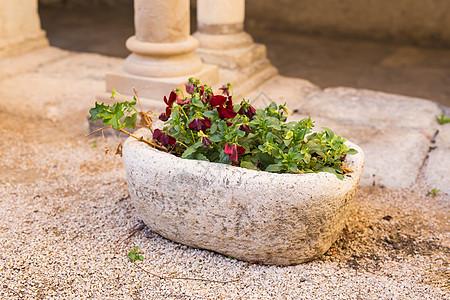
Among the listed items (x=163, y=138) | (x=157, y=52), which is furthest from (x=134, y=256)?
(x=157, y=52)

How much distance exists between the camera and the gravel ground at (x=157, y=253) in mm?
2195

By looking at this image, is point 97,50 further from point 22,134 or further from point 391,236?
point 391,236

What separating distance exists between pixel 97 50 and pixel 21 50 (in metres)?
1.42

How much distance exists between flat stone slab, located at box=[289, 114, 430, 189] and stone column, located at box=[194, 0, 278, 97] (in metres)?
0.91

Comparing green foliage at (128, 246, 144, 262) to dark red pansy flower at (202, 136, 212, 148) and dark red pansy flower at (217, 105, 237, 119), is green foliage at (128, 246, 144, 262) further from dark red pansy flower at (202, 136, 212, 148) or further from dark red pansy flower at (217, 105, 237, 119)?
dark red pansy flower at (217, 105, 237, 119)

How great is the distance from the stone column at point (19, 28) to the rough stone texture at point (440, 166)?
174 inches

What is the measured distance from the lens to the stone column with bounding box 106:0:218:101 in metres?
3.61

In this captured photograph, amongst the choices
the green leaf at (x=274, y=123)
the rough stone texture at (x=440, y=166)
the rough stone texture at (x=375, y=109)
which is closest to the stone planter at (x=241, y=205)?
the green leaf at (x=274, y=123)

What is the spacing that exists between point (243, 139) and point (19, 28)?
418 cm

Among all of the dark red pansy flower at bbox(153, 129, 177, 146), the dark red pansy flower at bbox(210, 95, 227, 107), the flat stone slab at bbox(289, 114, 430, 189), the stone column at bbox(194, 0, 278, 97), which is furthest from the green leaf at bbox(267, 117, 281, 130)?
the stone column at bbox(194, 0, 278, 97)

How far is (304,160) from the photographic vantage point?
2.22 meters

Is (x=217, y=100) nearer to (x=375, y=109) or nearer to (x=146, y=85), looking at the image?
(x=146, y=85)

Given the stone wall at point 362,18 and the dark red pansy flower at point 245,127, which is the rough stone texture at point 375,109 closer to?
the dark red pansy flower at point 245,127

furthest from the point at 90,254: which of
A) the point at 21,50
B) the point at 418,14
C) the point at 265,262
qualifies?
the point at 418,14
